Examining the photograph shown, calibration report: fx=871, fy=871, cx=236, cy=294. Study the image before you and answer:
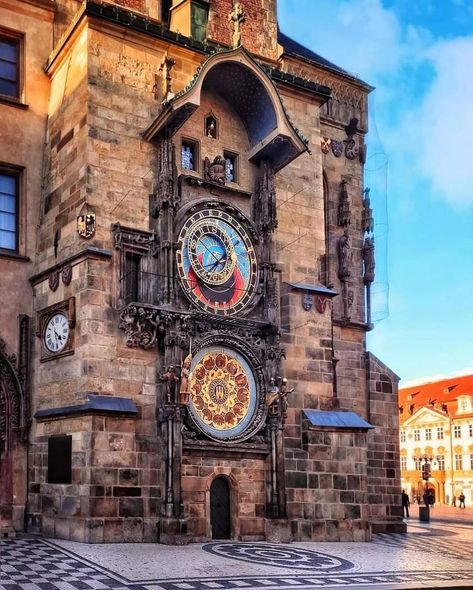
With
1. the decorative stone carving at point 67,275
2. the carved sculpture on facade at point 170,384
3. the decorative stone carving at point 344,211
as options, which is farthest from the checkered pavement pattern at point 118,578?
the decorative stone carving at point 344,211

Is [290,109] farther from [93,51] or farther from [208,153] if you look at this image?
[93,51]

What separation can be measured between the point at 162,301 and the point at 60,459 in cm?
387

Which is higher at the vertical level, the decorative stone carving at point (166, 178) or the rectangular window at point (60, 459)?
the decorative stone carving at point (166, 178)

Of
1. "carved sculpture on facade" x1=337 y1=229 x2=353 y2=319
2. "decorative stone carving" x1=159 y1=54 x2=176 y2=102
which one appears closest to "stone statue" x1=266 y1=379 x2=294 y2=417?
"carved sculpture on facade" x1=337 y1=229 x2=353 y2=319

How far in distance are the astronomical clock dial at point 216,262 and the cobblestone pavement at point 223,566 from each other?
5.28m

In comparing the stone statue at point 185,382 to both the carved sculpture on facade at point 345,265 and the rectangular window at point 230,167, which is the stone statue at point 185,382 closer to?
the rectangular window at point 230,167

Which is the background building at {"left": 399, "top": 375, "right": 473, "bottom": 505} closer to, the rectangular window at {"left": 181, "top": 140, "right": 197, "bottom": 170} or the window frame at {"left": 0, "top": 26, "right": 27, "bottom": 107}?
the rectangular window at {"left": 181, "top": 140, "right": 197, "bottom": 170}

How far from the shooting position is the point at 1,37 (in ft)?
66.6

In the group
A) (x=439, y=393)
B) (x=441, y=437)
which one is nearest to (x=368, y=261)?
(x=441, y=437)

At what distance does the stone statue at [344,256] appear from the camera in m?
25.5

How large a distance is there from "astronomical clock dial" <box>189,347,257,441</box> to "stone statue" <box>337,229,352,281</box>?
6906 mm

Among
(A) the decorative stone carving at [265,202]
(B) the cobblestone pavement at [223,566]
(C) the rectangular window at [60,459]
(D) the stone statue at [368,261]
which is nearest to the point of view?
(B) the cobblestone pavement at [223,566]

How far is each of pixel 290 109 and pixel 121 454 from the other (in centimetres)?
1016

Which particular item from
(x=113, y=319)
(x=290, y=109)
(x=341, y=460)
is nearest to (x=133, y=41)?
(x=290, y=109)
